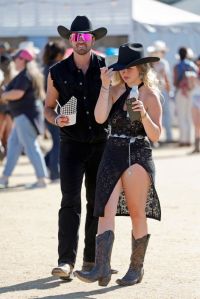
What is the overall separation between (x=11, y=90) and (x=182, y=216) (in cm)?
326

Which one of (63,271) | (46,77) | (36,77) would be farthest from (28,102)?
(63,271)

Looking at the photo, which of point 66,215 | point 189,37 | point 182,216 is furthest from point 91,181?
point 189,37

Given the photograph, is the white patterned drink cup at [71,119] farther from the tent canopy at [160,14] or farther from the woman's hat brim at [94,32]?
the tent canopy at [160,14]

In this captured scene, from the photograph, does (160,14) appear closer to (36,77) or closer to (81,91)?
(36,77)

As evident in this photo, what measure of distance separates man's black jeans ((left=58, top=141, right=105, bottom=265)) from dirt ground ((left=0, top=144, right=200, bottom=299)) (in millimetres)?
251

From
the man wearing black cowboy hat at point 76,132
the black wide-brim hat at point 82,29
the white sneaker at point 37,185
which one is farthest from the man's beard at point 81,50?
the white sneaker at point 37,185

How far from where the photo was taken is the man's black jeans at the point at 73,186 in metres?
7.03

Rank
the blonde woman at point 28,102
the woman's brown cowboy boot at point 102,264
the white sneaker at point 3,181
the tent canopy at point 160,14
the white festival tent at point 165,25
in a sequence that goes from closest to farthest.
Answer: the woman's brown cowboy boot at point 102,264
the blonde woman at point 28,102
the white sneaker at point 3,181
the white festival tent at point 165,25
the tent canopy at point 160,14

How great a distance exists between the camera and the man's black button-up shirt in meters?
7.06

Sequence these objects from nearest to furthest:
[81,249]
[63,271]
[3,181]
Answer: [63,271], [81,249], [3,181]

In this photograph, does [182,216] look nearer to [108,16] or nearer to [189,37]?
[108,16]

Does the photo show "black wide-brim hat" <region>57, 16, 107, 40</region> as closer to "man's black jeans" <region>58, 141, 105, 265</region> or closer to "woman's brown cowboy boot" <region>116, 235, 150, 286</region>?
"man's black jeans" <region>58, 141, 105, 265</region>

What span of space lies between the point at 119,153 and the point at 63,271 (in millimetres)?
907

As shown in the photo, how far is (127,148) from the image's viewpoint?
21.7 feet
